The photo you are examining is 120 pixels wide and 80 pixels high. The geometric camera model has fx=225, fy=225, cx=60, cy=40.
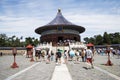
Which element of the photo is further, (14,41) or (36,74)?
(14,41)

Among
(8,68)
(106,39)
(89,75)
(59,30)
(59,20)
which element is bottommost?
(89,75)

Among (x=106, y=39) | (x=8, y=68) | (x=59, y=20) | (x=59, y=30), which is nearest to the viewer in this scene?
(x=8, y=68)

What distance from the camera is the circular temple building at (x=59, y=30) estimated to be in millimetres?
54434

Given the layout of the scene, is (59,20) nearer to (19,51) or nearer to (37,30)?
(37,30)

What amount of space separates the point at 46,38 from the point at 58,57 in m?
37.7

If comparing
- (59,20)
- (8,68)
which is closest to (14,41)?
(59,20)

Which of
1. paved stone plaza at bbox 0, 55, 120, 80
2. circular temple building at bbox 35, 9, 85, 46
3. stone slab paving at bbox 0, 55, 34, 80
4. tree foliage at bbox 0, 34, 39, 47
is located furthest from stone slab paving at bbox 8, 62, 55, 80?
tree foliage at bbox 0, 34, 39, 47

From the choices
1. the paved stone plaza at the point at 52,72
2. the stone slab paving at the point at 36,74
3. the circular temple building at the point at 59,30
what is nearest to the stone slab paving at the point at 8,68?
the paved stone plaza at the point at 52,72

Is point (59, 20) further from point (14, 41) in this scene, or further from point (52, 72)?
point (52, 72)

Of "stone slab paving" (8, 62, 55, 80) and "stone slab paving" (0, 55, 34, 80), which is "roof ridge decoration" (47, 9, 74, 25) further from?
"stone slab paving" (8, 62, 55, 80)

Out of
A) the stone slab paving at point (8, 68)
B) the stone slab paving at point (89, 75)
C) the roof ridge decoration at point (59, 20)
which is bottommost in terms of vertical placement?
the stone slab paving at point (89, 75)

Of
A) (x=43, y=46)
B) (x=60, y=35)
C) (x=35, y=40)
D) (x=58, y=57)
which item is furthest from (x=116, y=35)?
(x=58, y=57)

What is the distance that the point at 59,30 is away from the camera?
181 feet

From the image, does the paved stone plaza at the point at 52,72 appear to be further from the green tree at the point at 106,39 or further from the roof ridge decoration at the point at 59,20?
the green tree at the point at 106,39
